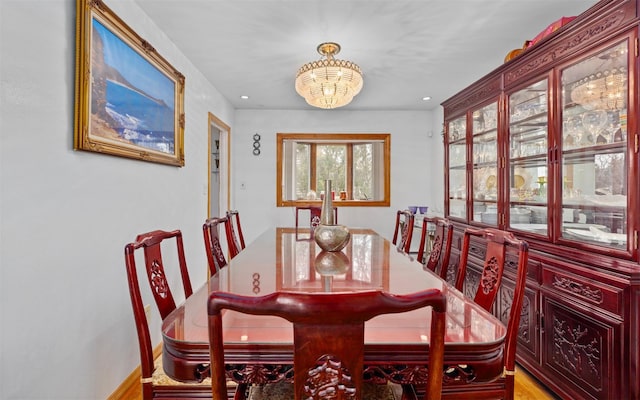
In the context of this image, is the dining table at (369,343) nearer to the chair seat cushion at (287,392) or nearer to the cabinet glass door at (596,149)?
the chair seat cushion at (287,392)

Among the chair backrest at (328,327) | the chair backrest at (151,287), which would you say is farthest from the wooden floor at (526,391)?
the chair backrest at (328,327)

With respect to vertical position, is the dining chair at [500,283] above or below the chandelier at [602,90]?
below

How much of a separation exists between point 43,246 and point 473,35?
303 centimetres

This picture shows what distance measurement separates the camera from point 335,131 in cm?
510

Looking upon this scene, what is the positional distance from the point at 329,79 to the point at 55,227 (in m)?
1.92

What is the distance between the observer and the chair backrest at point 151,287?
3.62 ft

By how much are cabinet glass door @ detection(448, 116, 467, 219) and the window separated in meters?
1.75

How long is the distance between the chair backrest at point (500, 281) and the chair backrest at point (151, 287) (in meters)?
1.27

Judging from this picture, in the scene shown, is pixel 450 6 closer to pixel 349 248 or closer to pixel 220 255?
pixel 349 248

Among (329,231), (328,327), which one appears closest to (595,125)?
(329,231)

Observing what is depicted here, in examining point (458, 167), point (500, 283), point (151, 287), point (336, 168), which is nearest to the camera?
point (151, 287)

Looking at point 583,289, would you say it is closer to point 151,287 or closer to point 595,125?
point 595,125

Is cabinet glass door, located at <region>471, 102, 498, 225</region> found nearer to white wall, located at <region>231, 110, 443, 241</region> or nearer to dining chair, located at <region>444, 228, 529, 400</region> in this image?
dining chair, located at <region>444, 228, 529, 400</region>

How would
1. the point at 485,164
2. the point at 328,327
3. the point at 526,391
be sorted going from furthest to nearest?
the point at 485,164
the point at 526,391
the point at 328,327
